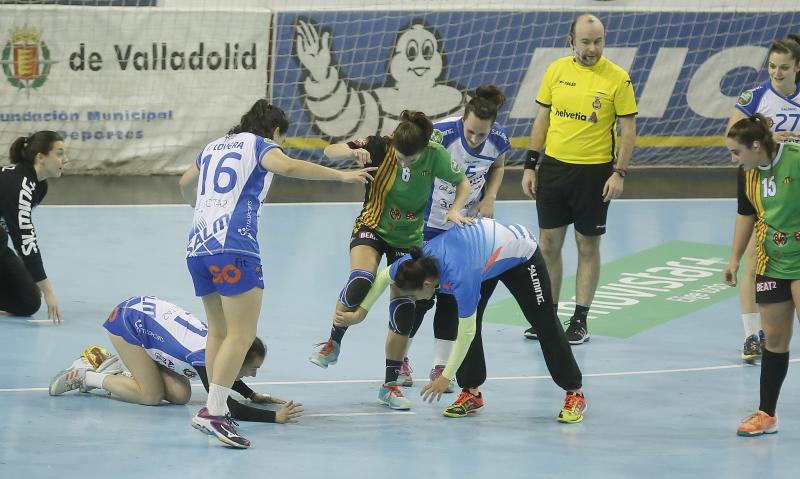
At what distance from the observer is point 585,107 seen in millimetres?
8062

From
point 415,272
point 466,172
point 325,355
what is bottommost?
point 325,355

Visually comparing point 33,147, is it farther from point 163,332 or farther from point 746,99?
point 746,99

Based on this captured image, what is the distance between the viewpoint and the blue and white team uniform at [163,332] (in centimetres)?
620

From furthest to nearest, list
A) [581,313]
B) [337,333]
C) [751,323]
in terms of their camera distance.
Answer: [581,313] < [751,323] < [337,333]

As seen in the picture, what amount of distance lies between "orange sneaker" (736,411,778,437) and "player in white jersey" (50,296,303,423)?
2259mm

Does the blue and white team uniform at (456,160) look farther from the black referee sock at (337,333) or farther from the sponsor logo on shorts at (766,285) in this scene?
the sponsor logo on shorts at (766,285)

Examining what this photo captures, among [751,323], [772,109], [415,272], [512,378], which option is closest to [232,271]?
[415,272]

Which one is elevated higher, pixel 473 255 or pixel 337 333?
pixel 473 255

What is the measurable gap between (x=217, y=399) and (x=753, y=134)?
281 cm

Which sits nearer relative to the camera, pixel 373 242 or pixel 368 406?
pixel 368 406

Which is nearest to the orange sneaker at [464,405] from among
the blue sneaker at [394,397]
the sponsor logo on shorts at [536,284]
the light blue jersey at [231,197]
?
the blue sneaker at [394,397]

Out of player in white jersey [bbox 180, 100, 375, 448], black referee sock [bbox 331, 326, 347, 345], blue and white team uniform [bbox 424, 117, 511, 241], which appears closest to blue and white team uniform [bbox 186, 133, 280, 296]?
player in white jersey [bbox 180, 100, 375, 448]

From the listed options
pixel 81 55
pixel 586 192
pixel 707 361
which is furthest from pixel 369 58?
pixel 707 361

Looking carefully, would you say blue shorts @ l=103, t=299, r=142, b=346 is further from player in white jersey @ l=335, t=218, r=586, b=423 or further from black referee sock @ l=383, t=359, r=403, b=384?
black referee sock @ l=383, t=359, r=403, b=384
